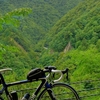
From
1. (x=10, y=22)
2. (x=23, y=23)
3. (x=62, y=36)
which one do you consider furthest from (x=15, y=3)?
(x=10, y=22)

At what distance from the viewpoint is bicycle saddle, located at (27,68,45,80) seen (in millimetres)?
4023

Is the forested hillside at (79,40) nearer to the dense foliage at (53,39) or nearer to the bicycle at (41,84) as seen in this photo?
the dense foliage at (53,39)

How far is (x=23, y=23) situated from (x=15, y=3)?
111 feet

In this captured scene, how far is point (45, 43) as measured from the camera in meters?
127

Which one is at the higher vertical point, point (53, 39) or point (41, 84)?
point (41, 84)

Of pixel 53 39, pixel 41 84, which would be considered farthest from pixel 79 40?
pixel 41 84

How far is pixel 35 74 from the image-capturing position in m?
4.04

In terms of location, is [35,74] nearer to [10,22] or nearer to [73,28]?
[10,22]

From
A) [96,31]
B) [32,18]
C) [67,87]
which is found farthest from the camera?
[32,18]

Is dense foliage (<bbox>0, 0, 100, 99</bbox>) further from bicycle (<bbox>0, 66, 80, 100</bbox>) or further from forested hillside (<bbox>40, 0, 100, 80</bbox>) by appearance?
bicycle (<bbox>0, 66, 80, 100</bbox>)

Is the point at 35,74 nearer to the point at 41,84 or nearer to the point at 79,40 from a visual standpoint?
the point at 41,84

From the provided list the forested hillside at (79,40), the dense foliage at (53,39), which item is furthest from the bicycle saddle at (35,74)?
the forested hillside at (79,40)

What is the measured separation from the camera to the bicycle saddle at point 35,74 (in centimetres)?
402

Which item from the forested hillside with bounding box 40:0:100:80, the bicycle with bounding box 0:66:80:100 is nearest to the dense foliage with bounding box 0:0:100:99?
the forested hillside with bounding box 40:0:100:80
